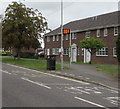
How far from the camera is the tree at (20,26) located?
33562mm

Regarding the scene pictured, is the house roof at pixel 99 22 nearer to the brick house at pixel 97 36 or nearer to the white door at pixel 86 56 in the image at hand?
the brick house at pixel 97 36

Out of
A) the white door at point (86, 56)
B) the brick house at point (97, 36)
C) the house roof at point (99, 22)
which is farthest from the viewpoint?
the white door at point (86, 56)

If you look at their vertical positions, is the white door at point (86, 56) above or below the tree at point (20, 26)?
below

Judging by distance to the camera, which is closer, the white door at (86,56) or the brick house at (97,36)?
the brick house at (97,36)

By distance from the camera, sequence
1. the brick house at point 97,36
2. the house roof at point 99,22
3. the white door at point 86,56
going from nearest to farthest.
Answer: the brick house at point 97,36
the house roof at point 99,22
the white door at point 86,56

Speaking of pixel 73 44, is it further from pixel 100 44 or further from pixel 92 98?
pixel 92 98

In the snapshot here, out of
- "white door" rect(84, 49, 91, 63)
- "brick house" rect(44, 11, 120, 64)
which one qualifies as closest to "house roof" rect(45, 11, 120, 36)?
"brick house" rect(44, 11, 120, 64)

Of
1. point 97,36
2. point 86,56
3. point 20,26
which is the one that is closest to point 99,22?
point 97,36

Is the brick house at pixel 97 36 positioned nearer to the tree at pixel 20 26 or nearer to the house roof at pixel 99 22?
the house roof at pixel 99 22

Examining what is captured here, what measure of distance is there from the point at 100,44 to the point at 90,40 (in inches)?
57.4

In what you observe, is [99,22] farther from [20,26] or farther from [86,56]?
[20,26]

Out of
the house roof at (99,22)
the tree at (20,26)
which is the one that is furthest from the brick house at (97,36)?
the tree at (20,26)

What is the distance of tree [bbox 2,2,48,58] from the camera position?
3356 centimetres

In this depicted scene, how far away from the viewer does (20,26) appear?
3447 centimetres
